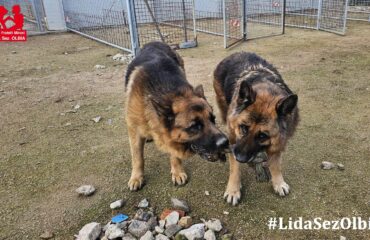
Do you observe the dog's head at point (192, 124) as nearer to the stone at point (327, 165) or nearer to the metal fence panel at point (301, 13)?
the stone at point (327, 165)

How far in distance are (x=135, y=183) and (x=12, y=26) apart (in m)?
13.1

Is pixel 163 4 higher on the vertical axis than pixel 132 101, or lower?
higher

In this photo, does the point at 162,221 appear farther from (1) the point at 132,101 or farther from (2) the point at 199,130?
(1) the point at 132,101

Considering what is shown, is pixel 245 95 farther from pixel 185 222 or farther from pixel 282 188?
pixel 185 222

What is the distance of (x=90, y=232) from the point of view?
3.05 meters

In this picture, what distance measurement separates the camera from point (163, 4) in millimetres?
12266

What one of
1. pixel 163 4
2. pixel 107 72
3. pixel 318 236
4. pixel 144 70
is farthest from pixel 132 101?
pixel 163 4

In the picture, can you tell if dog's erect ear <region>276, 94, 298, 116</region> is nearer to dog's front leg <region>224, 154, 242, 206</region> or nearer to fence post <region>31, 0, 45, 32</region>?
dog's front leg <region>224, 154, 242, 206</region>

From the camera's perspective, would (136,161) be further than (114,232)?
Yes

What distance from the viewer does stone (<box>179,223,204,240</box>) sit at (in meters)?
2.97

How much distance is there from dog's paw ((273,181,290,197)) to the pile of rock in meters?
0.85

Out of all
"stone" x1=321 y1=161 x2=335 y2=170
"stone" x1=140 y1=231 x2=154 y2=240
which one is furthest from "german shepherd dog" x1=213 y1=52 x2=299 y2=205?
"stone" x1=140 y1=231 x2=154 y2=240

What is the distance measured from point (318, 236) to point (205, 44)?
8623 mm

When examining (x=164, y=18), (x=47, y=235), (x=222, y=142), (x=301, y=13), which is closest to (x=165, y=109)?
(x=222, y=142)
